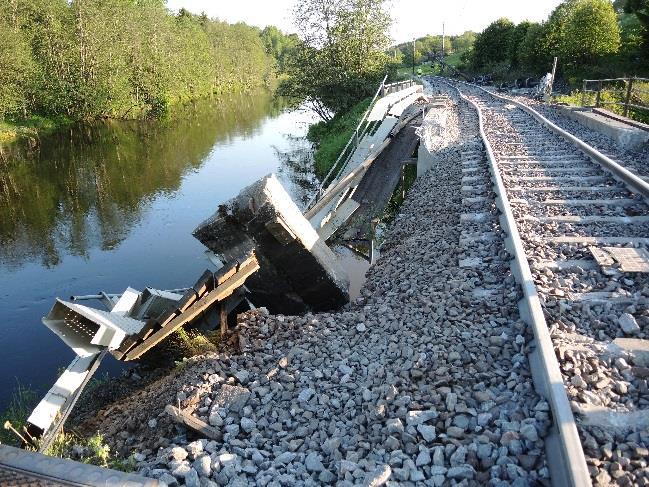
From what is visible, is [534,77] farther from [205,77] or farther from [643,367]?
[205,77]

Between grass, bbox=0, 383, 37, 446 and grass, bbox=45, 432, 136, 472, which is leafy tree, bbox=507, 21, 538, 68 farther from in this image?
grass, bbox=45, 432, 136, 472

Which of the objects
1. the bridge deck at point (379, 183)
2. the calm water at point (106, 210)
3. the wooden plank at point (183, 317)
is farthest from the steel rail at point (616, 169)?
the calm water at point (106, 210)

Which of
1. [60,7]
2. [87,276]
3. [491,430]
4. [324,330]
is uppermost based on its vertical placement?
[60,7]

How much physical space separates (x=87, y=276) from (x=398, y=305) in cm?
867

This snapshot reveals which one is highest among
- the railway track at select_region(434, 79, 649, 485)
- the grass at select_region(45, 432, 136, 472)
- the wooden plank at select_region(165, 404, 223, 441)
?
the railway track at select_region(434, 79, 649, 485)

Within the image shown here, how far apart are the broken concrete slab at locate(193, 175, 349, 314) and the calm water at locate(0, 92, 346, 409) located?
3.77 metres

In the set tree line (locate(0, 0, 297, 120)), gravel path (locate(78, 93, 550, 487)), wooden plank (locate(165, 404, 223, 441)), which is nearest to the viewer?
gravel path (locate(78, 93, 550, 487))

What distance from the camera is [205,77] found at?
62.8 metres

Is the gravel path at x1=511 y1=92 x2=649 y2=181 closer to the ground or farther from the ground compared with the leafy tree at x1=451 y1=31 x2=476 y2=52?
closer to the ground

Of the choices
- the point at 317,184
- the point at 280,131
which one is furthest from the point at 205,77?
the point at 317,184

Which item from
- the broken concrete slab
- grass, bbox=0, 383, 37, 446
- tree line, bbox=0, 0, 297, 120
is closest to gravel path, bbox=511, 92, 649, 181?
the broken concrete slab

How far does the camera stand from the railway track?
101 inches

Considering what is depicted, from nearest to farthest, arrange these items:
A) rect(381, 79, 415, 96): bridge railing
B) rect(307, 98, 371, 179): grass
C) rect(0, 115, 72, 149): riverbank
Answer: rect(307, 98, 371, 179): grass → rect(381, 79, 415, 96): bridge railing → rect(0, 115, 72, 149): riverbank

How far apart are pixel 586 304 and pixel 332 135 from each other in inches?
860
